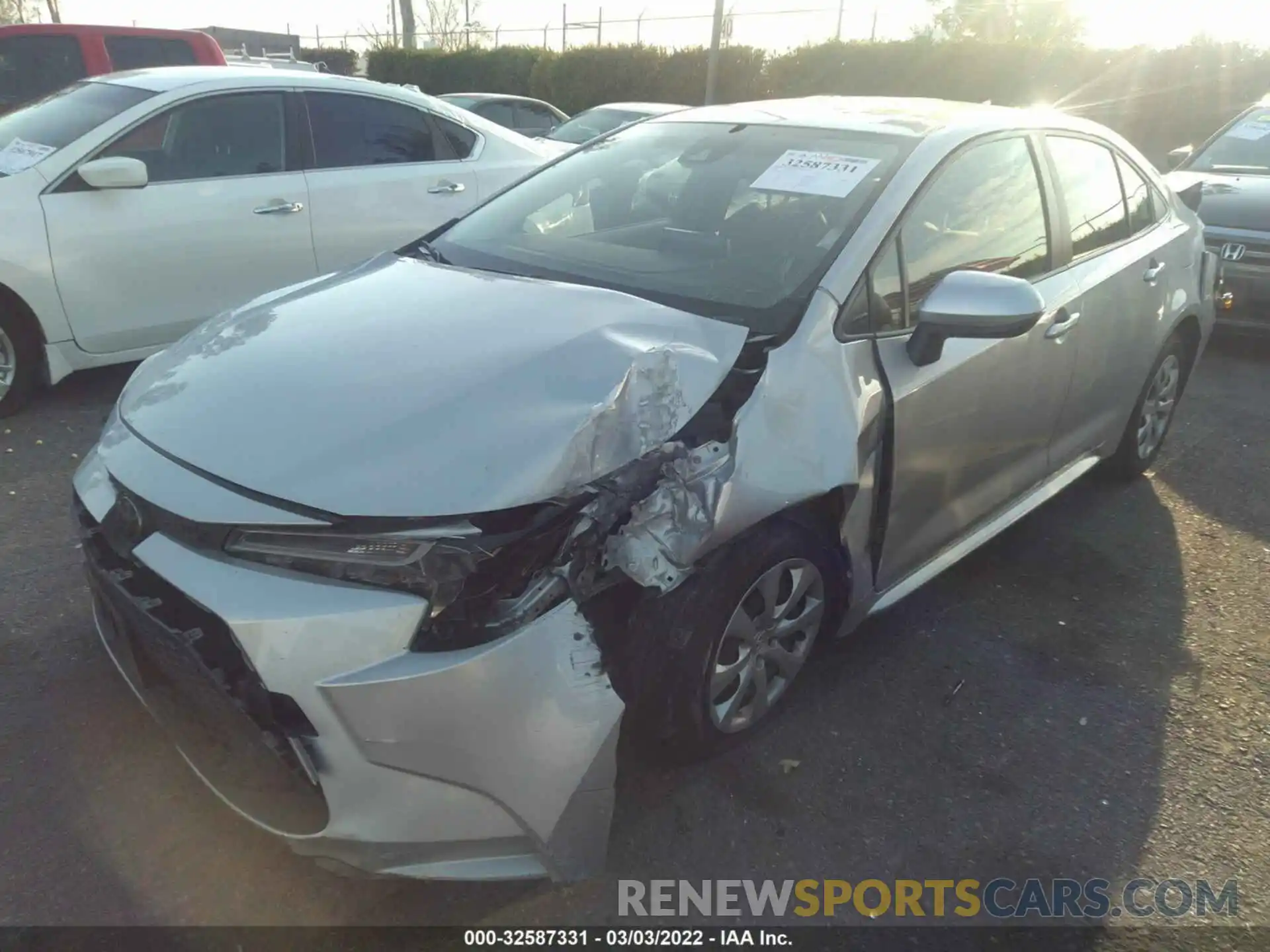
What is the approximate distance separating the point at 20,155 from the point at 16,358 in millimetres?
953

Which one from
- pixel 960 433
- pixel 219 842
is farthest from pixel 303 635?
pixel 960 433

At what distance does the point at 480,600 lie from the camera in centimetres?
188

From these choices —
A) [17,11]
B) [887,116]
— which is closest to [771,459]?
[887,116]

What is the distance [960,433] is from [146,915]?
2.43 m

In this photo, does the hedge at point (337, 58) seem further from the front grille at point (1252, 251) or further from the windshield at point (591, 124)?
the front grille at point (1252, 251)

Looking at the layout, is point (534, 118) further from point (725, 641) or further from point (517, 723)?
point (517, 723)

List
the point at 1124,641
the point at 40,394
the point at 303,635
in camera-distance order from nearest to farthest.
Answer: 1. the point at 303,635
2. the point at 1124,641
3. the point at 40,394

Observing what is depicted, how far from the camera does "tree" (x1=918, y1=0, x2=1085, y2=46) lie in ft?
59.0

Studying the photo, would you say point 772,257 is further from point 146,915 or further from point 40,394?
point 40,394

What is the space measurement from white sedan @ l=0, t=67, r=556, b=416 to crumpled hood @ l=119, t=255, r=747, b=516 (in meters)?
1.86

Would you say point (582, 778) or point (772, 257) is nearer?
point (582, 778)

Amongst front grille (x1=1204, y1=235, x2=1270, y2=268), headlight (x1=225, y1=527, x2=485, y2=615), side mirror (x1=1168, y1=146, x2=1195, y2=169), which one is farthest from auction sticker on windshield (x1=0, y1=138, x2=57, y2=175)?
side mirror (x1=1168, y1=146, x2=1195, y2=169)

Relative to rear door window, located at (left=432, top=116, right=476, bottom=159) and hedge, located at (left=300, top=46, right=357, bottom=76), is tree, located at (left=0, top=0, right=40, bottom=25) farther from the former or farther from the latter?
rear door window, located at (left=432, top=116, right=476, bottom=159)

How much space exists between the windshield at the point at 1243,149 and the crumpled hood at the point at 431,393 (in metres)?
6.81
